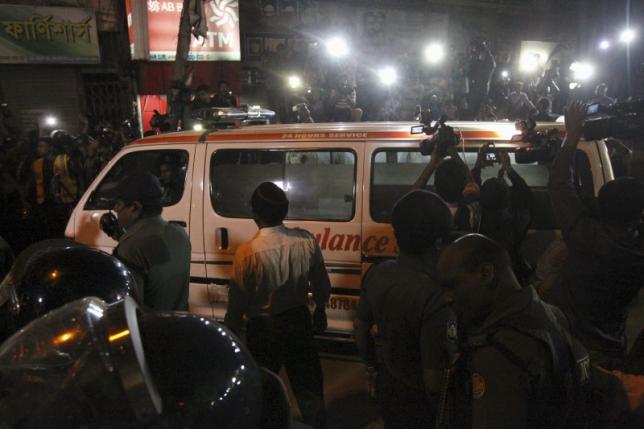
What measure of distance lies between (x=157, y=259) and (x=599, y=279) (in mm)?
2174

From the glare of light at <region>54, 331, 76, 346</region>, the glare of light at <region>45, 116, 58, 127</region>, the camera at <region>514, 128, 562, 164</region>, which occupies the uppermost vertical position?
the glare of light at <region>45, 116, 58, 127</region>

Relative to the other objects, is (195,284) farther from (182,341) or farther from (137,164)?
(182,341)

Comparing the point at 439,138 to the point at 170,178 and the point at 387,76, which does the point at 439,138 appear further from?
the point at 387,76

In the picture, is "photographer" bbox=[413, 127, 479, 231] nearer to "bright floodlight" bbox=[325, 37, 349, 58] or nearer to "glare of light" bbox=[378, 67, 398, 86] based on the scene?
"glare of light" bbox=[378, 67, 398, 86]

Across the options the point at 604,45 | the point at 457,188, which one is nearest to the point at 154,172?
the point at 457,188

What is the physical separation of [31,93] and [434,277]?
43.5 ft

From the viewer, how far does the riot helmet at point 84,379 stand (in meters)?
0.85

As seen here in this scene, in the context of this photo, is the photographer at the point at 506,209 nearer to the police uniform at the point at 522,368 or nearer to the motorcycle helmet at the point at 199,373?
the police uniform at the point at 522,368

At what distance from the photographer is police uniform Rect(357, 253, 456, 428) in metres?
1.85

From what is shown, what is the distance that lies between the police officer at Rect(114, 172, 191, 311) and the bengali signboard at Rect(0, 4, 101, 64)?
11179mm

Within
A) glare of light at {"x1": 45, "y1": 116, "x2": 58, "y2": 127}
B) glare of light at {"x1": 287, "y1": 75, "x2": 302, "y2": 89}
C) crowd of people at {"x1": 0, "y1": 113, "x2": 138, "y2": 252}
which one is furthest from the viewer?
glare of light at {"x1": 45, "y1": 116, "x2": 58, "y2": 127}

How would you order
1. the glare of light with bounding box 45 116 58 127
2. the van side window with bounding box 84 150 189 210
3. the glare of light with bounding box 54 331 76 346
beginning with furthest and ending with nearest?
the glare of light with bounding box 45 116 58 127 → the van side window with bounding box 84 150 189 210 → the glare of light with bounding box 54 331 76 346

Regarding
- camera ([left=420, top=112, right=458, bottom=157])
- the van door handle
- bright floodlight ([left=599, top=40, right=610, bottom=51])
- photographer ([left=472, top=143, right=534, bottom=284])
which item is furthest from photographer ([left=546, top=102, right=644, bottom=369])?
bright floodlight ([left=599, top=40, right=610, bottom=51])

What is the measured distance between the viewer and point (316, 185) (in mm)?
3975
